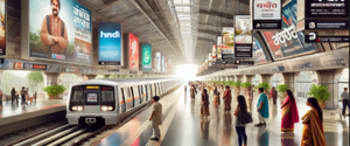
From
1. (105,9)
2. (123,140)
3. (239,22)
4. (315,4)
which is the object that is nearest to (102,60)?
(105,9)

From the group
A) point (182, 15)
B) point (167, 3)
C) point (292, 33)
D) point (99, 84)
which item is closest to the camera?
point (99, 84)

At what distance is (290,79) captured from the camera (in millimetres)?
24953

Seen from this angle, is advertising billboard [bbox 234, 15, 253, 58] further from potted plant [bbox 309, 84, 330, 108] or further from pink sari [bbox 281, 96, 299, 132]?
pink sari [bbox 281, 96, 299, 132]

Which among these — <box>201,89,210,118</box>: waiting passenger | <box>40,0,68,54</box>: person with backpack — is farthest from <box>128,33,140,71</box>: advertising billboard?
<box>201,89,210,118</box>: waiting passenger

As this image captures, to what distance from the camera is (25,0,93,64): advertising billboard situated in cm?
1550

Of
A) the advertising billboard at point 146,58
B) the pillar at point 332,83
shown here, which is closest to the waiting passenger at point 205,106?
the pillar at point 332,83

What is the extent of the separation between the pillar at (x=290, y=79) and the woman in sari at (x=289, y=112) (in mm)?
16330

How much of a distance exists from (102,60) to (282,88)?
14.8 meters

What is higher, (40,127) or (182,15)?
(182,15)

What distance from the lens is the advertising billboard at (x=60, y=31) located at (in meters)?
15.5

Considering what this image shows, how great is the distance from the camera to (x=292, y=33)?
18750 mm

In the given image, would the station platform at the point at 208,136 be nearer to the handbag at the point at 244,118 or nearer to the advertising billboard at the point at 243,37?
the handbag at the point at 244,118

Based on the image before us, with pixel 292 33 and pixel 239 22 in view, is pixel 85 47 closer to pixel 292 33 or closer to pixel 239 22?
pixel 239 22

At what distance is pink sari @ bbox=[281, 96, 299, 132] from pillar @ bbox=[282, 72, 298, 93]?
643 inches
